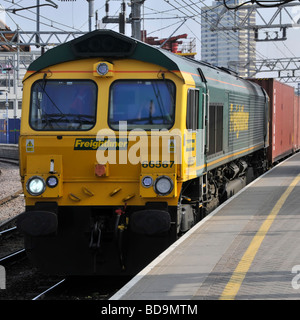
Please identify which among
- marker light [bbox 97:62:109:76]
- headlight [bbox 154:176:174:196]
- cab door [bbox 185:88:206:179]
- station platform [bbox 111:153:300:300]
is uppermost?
marker light [bbox 97:62:109:76]

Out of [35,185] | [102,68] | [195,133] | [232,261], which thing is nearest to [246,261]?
[232,261]

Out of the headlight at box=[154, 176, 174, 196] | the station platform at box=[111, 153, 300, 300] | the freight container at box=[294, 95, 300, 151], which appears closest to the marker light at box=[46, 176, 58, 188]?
the headlight at box=[154, 176, 174, 196]

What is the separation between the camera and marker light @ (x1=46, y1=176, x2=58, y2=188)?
30.2 feet

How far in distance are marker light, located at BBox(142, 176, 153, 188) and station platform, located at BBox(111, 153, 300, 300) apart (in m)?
0.93

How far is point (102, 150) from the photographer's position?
934 centimetres

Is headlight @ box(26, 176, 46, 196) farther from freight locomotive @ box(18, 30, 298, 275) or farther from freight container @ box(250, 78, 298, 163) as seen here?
freight container @ box(250, 78, 298, 163)

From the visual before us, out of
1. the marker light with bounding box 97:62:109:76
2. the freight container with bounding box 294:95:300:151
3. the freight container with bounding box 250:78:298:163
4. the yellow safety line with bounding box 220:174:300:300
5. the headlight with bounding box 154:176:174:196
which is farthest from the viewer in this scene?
the freight container with bounding box 294:95:300:151

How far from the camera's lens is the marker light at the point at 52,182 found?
9.20 meters

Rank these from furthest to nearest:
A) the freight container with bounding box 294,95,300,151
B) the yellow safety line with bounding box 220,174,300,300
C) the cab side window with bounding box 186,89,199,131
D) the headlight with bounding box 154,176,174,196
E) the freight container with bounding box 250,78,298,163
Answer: the freight container with bounding box 294,95,300,151, the freight container with bounding box 250,78,298,163, the cab side window with bounding box 186,89,199,131, the headlight with bounding box 154,176,174,196, the yellow safety line with bounding box 220,174,300,300

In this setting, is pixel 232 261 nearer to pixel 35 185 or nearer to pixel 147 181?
pixel 147 181

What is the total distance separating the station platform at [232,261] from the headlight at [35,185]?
1989mm
